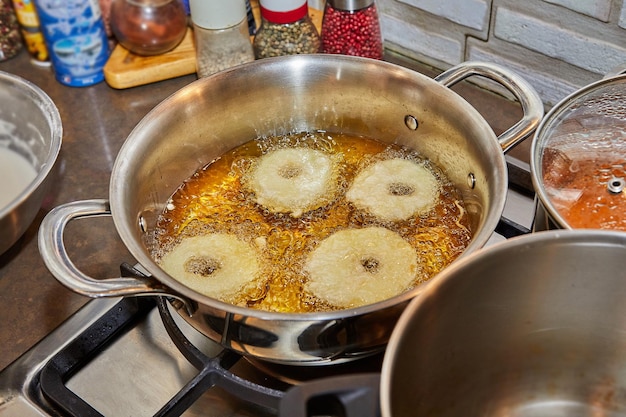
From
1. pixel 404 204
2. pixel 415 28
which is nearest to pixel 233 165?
pixel 404 204

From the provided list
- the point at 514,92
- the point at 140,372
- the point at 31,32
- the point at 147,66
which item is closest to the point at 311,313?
the point at 140,372

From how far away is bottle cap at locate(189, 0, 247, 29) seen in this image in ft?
3.58

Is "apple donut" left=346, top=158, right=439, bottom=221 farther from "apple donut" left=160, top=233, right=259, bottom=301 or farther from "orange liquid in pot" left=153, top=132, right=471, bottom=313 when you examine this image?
Answer: "apple donut" left=160, top=233, right=259, bottom=301

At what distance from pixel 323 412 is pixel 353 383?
36 mm

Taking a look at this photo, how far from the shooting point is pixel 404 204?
0.88m

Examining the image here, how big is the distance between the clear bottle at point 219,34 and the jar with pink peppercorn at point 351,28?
13cm

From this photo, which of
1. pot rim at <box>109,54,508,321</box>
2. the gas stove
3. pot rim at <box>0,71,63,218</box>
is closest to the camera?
pot rim at <box>109,54,508,321</box>

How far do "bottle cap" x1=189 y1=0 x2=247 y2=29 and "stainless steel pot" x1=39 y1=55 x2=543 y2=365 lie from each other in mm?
211

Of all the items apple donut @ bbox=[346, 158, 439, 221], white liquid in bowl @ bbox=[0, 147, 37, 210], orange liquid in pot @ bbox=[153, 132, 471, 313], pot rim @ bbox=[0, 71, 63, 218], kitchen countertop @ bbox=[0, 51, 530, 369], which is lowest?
kitchen countertop @ bbox=[0, 51, 530, 369]

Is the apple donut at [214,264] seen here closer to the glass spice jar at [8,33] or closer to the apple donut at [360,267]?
the apple donut at [360,267]

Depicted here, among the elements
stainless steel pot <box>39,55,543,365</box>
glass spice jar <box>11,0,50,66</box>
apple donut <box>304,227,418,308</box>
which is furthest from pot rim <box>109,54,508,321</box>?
glass spice jar <box>11,0,50,66</box>

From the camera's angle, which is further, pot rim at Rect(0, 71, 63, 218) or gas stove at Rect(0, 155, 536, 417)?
pot rim at Rect(0, 71, 63, 218)

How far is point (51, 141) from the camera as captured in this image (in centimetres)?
95

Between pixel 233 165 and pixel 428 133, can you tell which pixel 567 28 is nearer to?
pixel 428 133
